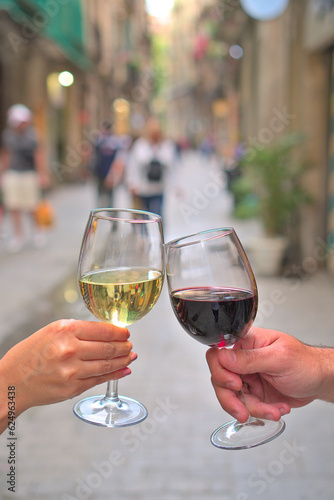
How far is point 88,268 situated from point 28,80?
16575mm

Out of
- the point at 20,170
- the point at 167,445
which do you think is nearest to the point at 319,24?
the point at 20,170

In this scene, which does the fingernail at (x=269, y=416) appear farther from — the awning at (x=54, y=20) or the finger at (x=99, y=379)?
the awning at (x=54, y=20)

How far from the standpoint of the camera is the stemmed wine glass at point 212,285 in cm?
129

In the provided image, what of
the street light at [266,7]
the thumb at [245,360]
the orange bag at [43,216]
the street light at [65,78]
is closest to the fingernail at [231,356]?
the thumb at [245,360]

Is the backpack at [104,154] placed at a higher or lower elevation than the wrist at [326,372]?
higher

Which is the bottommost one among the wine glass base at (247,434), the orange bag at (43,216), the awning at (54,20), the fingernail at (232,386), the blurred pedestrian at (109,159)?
the wine glass base at (247,434)

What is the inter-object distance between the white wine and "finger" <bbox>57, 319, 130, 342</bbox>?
0.29 feet

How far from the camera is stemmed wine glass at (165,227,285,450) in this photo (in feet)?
4.24

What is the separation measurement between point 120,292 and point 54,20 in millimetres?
14680

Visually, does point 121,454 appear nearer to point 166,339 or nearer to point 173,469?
point 173,469

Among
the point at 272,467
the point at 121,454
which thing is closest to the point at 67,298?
the point at 121,454

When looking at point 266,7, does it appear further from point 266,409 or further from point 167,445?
point 266,409

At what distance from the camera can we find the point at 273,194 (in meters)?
7.23

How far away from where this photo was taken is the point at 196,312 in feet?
4.25
